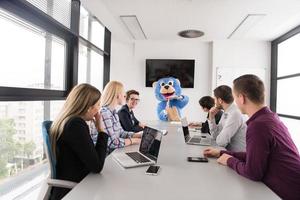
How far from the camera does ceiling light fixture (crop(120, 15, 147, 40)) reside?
3.89 m

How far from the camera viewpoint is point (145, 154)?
1.75 m

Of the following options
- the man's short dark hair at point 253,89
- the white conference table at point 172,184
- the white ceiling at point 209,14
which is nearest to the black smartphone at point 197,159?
the white conference table at point 172,184

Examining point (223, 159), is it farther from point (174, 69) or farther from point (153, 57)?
point (153, 57)

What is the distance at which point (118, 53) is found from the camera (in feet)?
18.2

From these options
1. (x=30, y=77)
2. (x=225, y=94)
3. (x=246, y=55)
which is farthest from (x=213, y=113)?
(x=246, y=55)

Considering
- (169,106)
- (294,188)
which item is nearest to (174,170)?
(294,188)

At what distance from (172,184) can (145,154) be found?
1.80 ft

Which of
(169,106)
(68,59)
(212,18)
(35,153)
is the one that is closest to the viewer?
(35,153)

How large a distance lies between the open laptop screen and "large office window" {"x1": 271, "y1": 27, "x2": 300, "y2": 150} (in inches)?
138

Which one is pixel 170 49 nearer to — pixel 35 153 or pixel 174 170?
pixel 35 153

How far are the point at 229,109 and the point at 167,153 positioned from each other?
782 mm

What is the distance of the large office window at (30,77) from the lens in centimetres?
212

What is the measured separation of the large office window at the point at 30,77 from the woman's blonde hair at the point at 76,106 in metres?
0.85

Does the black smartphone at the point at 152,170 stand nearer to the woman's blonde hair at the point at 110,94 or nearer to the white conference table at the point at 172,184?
the white conference table at the point at 172,184
